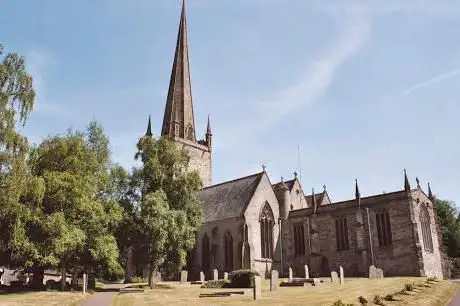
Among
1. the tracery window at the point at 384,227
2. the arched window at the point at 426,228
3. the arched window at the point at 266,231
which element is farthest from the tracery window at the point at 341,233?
the arched window at the point at 266,231

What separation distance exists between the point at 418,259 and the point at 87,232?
30183 mm

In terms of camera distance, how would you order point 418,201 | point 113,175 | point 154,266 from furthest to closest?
point 418,201
point 113,175
point 154,266

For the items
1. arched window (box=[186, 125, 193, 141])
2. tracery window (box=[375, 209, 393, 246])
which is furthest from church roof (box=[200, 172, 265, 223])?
arched window (box=[186, 125, 193, 141])

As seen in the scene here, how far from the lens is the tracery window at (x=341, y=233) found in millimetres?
46250

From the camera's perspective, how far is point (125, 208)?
128 feet

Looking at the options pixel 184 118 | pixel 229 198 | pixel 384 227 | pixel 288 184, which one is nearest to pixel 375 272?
pixel 384 227

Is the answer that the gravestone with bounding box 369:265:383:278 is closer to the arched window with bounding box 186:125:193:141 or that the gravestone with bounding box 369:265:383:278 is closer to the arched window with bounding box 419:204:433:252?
the arched window with bounding box 419:204:433:252

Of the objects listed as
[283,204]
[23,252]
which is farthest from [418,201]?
[23,252]

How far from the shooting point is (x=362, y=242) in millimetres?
44469

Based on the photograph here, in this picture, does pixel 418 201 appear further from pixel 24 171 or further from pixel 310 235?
pixel 24 171

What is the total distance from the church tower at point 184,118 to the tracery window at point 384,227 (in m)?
31.0

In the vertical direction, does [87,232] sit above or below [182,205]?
below

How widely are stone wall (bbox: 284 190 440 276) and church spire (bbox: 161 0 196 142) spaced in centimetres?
2723

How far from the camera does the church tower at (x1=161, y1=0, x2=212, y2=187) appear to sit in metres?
69.7
